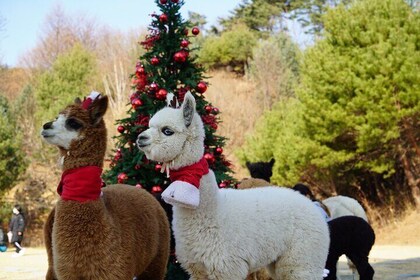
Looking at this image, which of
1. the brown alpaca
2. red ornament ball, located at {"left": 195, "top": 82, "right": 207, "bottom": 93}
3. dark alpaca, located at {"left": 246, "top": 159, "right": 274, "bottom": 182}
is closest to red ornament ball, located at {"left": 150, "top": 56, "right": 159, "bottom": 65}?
red ornament ball, located at {"left": 195, "top": 82, "right": 207, "bottom": 93}

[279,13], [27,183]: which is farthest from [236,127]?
[279,13]

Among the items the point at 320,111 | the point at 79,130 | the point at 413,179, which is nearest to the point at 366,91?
the point at 320,111

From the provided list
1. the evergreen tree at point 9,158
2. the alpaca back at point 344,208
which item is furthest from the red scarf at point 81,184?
the evergreen tree at point 9,158

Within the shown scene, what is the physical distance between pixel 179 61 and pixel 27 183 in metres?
24.4

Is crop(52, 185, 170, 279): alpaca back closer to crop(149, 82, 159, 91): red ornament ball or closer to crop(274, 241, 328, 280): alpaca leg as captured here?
crop(274, 241, 328, 280): alpaca leg

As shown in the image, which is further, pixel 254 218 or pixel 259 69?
pixel 259 69

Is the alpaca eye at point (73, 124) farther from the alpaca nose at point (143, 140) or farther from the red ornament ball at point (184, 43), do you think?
the red ornament ball at point (184, 43)

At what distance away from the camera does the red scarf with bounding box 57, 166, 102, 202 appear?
3.75 meters

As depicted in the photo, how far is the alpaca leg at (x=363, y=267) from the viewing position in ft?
19.5

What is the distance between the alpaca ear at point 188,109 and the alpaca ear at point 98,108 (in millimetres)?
583

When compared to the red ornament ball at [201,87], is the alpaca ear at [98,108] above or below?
below

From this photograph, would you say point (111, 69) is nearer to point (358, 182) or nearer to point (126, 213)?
point (358, 182)

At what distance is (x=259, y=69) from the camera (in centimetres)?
3541

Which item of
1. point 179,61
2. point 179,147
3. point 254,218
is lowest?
point 254,218
